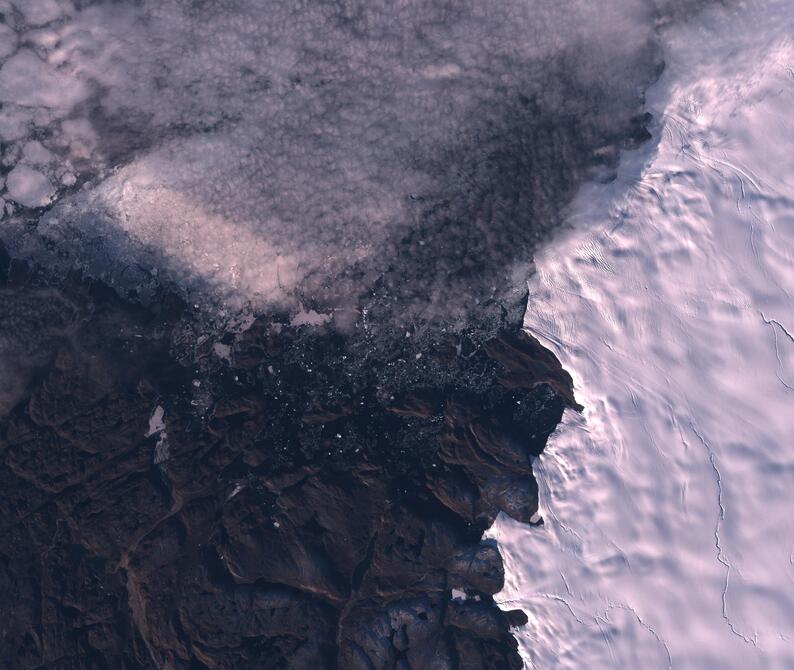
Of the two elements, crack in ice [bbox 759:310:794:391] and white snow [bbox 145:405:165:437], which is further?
white snow [bbox 145:405:165:437]

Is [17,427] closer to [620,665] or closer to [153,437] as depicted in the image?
[153,437]

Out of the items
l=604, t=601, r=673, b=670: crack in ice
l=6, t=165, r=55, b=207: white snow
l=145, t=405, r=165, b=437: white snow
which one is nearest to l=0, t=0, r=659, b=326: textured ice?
l=6, t=165, r=55, b=207: white snow

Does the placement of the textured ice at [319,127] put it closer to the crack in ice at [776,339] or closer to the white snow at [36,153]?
the white snow at [36,153]

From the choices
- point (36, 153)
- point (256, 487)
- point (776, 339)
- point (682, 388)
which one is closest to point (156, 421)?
point (256, 487)

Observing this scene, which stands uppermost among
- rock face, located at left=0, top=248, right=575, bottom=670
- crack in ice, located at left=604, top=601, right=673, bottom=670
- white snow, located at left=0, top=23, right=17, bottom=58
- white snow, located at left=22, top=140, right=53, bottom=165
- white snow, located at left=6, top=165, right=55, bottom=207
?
white snow, located at left=0, top=23, right=17, bottom=58

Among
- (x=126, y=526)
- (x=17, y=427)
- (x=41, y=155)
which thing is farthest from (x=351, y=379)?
(x=41, y=155)

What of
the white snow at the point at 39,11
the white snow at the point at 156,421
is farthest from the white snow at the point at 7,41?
the white snow at the point at 156,421

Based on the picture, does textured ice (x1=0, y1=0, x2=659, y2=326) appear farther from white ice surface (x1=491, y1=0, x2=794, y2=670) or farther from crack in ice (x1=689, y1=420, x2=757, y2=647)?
crack in ice (x1=689, y1=420, x2=757, y2=647)
